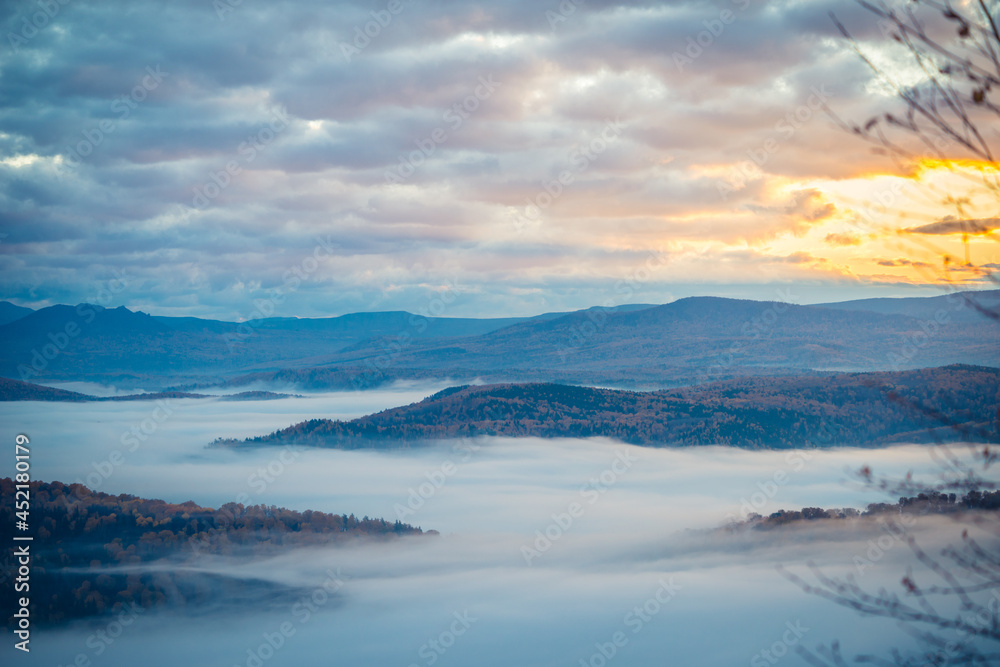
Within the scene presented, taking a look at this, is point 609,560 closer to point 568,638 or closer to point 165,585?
point 568,638

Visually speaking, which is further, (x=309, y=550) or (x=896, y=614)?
(x=309, y=550)

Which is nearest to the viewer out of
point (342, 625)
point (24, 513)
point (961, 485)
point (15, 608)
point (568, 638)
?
point (961, 485)

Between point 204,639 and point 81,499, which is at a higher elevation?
point 81,499

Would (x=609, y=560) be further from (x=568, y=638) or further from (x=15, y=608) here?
(x=15, y=608)

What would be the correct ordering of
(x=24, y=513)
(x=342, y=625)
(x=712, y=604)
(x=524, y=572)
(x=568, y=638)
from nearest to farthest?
(x=24, y=513), (x=568, y=638), (x=712, y=604), (x=342, y=625), (x=524, y=572)

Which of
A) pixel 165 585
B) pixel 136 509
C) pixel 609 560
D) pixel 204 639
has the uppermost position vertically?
pixel 136 509

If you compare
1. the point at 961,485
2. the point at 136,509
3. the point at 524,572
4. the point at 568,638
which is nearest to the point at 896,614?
the point at 961,485

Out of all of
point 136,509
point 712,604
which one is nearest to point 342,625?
point 136,509
